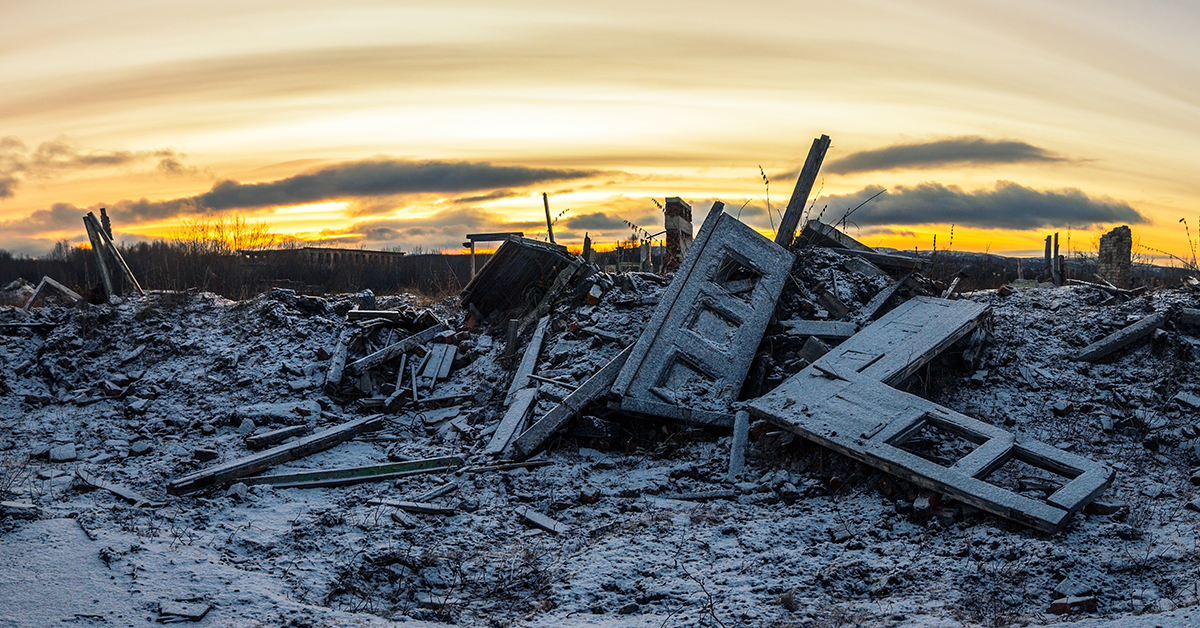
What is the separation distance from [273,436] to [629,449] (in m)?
3.95

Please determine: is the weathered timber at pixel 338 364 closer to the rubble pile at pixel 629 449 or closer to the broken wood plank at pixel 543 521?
the rubble pile at pixel 629 449

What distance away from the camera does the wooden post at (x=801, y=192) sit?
10.1 meters

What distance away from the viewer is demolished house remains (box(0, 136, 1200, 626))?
484 centimetres

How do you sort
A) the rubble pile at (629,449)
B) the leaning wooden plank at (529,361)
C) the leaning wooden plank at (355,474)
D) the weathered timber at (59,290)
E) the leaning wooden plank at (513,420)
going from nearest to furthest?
the rubble pile at (629,449) < the leaning wooden plank at (355,474) < the leaning wooden plank at (513,420) < the leaning wooden plank at (529,361) < the weathered timber at (59,290)

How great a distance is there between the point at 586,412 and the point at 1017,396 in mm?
4572

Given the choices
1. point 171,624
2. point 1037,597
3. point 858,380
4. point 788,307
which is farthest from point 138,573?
point 788,307

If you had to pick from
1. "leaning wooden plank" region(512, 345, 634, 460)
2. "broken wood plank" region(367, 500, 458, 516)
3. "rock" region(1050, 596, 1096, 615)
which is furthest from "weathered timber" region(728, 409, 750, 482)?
"rock" region(1050, 596, 1096, 615)

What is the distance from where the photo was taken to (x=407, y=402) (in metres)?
9.34

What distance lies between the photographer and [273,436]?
26.7ft

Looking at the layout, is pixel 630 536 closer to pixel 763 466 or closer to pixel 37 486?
pixel 763 466

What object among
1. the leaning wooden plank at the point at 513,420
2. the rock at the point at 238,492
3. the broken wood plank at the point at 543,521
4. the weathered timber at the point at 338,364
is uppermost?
the weathered timber at the point at 338,364

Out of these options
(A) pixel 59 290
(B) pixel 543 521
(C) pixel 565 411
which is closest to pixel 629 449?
(C) pixel 565 411

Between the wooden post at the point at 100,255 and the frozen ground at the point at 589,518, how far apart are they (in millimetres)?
3124

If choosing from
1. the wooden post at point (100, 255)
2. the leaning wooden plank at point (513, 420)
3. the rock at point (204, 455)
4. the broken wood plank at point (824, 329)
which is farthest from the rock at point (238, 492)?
the wooden post at point (100, 255)
